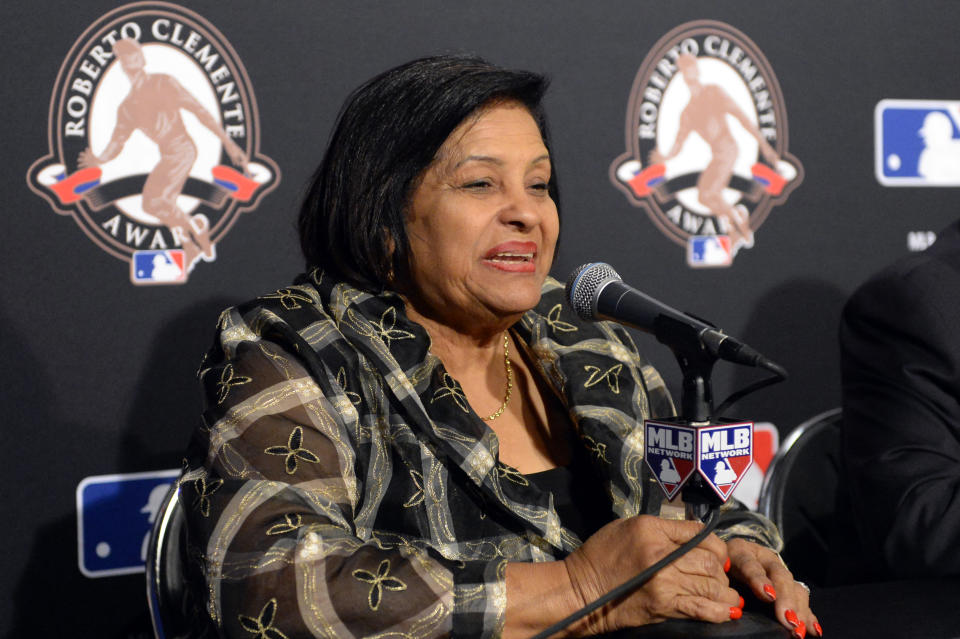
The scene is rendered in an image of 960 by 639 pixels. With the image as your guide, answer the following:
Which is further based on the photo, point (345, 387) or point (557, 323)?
point (557, 323)

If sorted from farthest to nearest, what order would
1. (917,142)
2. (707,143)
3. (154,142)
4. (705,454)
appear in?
(917,142)
(707,143)
(154,142)
(705,454)

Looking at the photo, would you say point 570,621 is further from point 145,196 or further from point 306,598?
point 145,196

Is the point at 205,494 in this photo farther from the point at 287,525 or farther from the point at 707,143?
the point at 707,143

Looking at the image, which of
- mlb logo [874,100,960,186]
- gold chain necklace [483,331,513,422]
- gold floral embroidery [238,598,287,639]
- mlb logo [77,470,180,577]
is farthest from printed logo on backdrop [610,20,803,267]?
gold floral embroidery [238,598,287,639]

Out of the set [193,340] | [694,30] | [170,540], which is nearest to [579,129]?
[694,30]

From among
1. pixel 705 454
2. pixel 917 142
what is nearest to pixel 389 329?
pixel 705 454

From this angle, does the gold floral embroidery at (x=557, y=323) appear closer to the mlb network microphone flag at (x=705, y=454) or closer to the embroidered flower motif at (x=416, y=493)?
the embroidered flower motif at (x=416, y=493)

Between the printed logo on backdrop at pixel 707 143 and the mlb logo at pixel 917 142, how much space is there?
0.29 meters

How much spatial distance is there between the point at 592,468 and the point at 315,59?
44.6 inches

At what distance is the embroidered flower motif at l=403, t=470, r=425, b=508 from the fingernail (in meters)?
0.51

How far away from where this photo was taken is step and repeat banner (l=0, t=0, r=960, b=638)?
6.48ft

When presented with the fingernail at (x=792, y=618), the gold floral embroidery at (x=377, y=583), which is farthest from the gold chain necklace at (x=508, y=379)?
the fingernail at (x=792, y=618)

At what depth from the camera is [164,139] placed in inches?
80.2

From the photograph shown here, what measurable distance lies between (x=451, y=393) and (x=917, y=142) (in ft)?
6.05
